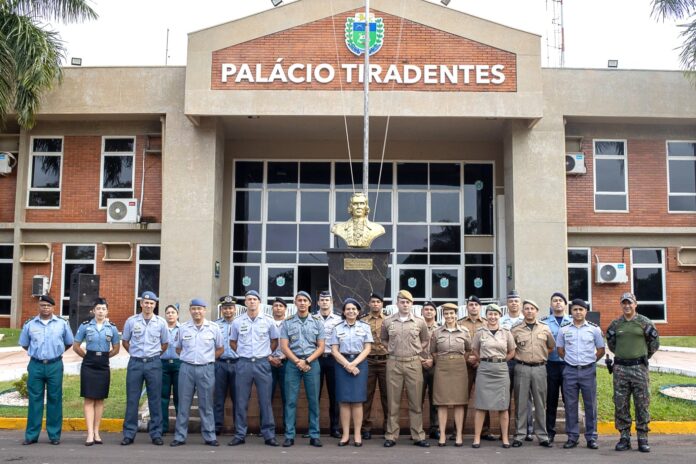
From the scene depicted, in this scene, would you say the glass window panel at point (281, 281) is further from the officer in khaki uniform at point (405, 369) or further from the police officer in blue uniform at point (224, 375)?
the officer in khaki uniform at point (405, 369)

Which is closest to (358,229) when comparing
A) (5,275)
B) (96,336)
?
(96,336)

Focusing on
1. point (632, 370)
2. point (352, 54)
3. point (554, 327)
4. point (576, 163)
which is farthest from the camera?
point (576, 163)

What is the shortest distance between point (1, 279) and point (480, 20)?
15621 mm

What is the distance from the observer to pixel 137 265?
21.6 meters

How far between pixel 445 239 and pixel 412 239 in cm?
102

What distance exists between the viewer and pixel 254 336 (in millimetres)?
9055

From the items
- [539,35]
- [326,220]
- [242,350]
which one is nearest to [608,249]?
[539,35]

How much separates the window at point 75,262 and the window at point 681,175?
56.1 feet

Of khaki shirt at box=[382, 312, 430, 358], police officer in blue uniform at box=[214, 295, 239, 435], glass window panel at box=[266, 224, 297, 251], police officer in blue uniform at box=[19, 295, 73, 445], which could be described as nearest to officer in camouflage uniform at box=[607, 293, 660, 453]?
khaki shirt at box=[382, 312, 430, 358]

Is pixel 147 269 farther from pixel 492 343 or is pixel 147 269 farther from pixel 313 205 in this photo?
pixel 492 343

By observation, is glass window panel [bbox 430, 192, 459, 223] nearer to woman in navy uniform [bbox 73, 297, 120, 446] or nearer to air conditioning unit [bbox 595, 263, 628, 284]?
air conditioning unit [bbox 595, 263, 628, 284]

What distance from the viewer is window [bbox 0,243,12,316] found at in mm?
21625

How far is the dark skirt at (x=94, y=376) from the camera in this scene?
348 inches

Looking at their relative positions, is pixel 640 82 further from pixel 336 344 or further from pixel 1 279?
→ pixel 1 279
